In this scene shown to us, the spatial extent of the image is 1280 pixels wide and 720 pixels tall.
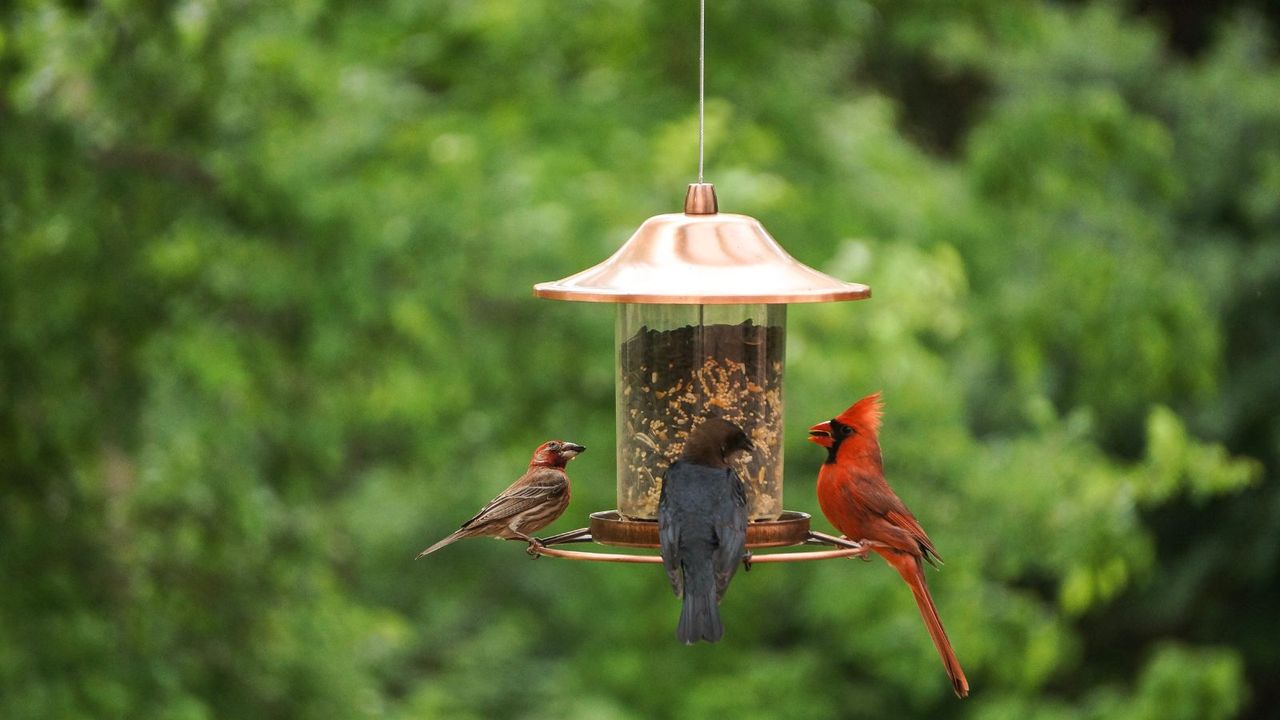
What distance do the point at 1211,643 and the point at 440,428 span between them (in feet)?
21.2

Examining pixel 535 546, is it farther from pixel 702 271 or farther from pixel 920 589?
pixel 920 589

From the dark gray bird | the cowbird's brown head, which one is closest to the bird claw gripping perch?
the dark gray bird

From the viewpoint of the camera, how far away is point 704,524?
4641 mm

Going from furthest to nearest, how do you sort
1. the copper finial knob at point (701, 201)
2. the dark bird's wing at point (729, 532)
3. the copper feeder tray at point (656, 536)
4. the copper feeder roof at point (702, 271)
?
the copper feeder tray at point (656, 536), the copper finial knob at point (701, 201), the dark bird's wing at point (729, 532), the copper feeder roof at point (702, 271)

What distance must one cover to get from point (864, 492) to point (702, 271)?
4.10ft

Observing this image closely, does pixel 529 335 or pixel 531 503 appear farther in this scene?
pixel 529 335

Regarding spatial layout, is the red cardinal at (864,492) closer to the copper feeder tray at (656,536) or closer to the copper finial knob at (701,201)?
the copper feeder tray at (656,536)

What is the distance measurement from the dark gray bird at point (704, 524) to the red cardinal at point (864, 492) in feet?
1.94

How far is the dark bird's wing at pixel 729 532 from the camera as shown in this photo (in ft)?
15.1

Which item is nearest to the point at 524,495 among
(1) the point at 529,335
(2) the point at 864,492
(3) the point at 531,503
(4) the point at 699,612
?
(3) the point at 531,503

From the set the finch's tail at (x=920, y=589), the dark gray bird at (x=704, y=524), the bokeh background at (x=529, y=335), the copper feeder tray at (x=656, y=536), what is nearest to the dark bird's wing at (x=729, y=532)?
the dark gray bird at (x=704, y=524)

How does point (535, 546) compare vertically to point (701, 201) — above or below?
below

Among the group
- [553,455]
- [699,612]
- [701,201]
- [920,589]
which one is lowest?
[920,589]

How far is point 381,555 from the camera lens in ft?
44.5
